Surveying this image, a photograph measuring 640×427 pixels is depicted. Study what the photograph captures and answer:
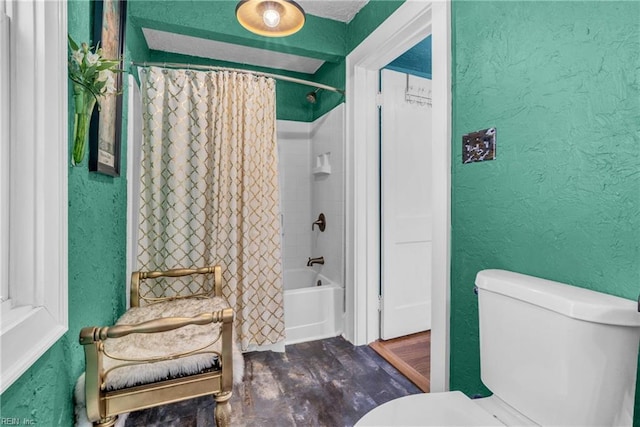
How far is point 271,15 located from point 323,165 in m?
1.45

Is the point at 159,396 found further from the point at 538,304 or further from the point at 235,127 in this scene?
the point at 235,127

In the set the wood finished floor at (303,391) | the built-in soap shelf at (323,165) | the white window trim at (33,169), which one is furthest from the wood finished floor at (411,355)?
the white window trim at (33,169)

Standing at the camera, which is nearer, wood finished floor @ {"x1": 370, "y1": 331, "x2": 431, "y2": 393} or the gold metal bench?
the gold metal bench

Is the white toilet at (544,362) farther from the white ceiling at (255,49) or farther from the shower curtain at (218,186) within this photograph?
the white ceiling at (255,49)

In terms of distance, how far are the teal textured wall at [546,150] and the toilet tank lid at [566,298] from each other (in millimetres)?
86

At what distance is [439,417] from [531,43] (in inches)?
50.4

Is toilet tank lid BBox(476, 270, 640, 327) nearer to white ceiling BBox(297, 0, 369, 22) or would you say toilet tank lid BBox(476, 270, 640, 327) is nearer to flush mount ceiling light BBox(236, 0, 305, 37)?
flush mount ceiling light BBox(236, 0, 305, 37)

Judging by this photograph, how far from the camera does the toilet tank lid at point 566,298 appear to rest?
77 centimetres

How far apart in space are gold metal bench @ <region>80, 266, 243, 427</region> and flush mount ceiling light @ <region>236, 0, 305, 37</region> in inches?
50.5

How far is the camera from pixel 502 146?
1.21 m

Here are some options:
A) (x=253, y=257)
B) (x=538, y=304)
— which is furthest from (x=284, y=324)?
(x=538, y=304)

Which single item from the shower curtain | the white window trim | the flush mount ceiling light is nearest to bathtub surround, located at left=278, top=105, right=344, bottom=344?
the shower curtain

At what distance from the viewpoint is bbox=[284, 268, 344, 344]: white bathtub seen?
2.30 m

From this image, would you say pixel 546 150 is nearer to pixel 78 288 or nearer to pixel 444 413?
pixel 444 413
